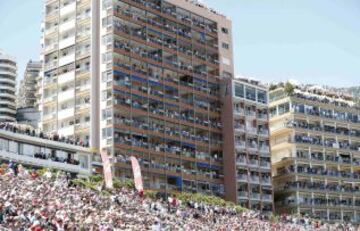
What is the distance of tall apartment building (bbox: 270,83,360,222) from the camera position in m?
91.1

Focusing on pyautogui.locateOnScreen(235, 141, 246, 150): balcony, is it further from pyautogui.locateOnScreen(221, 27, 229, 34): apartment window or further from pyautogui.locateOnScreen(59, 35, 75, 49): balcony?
pyautogui.locateOnScreen(59, 35, 75, 49): balcony

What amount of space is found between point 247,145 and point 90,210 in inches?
1790

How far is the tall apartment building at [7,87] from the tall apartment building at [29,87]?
9792 mm

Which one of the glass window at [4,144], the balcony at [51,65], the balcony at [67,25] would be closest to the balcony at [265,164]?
the balcony at [51,65]

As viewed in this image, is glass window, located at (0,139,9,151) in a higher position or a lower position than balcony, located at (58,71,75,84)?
lower

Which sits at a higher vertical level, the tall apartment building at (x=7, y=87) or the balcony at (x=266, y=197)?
the tall apartment building at (x=7, y=87)

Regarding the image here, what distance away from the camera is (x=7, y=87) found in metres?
142

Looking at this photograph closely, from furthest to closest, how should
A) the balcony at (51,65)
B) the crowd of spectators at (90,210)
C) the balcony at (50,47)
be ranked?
the balcony at (50,47) → the balcony at (51,65) → the crowd of spectators at (90,210)

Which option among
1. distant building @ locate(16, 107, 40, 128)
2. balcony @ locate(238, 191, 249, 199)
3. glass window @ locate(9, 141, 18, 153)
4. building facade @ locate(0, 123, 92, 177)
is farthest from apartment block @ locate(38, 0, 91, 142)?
distant building @ locate(16, 107, 40, 128)

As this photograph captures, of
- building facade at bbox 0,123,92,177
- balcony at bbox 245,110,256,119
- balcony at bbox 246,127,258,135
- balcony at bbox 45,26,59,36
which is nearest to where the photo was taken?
building facade at bbox 0,123,92,177

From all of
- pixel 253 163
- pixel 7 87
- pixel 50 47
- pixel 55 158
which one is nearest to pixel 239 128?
pixel 253 163

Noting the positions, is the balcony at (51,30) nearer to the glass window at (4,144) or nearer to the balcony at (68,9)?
the balcony at (68,9)

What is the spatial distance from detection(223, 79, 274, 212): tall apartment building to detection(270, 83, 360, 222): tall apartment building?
17.5 ft

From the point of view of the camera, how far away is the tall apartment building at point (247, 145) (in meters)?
83.2
